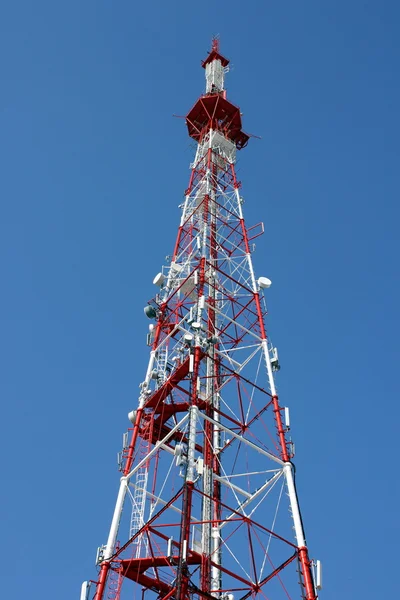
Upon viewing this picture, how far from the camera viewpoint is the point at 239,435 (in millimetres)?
24375

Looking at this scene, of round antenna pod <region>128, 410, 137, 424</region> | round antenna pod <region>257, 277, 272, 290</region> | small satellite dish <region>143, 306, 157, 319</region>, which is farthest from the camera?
round antenna pod <region>257, 277, 272, 290</region>

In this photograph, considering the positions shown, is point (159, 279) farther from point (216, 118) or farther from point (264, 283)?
point (216, 118)

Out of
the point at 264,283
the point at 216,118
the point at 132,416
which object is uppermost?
the point at 216,118

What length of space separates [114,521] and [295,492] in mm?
5778

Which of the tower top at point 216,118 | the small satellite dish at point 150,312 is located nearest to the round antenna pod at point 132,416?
the small satellite dish at point 150,312

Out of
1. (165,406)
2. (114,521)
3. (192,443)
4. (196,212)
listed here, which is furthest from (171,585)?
(196,212)

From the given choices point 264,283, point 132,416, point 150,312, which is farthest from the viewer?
point 264,283

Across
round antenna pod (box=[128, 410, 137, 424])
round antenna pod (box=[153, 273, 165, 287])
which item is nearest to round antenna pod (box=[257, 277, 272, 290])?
round antenna pod (box=[153, 273, 165, 287])

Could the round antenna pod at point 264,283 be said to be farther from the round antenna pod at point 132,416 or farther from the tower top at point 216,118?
the tower top at point 216,118

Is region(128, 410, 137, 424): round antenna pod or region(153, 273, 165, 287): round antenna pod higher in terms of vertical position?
region(153, 273, 165, 287): round antenna pod

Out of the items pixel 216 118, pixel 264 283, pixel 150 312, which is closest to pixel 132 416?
pixel 150 312

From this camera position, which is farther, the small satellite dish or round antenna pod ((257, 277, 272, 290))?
round antenna pod ((257, 277, 272, 290))

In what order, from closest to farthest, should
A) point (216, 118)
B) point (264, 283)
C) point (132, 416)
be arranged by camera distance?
point (132, 416) → point (264, 283) → point (216, 118)

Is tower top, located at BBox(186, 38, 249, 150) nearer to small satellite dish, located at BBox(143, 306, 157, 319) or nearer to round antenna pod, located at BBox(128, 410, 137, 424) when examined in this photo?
small satellite dish, located at BBox(143, 306, 157, 319)
